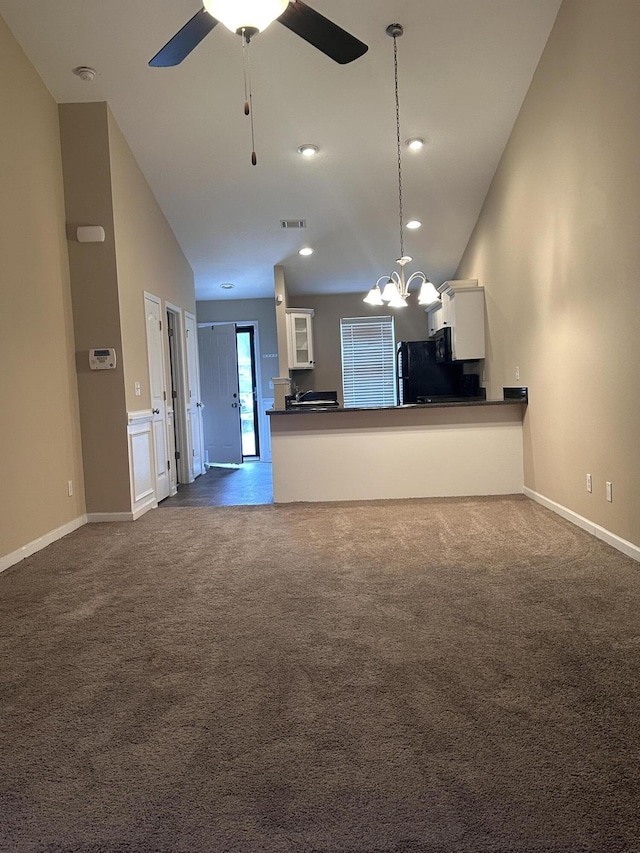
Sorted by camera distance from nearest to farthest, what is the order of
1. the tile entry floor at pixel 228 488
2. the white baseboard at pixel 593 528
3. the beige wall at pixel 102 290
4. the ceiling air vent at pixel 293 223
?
1. the white baseboard at pixel 593 528
2. the beige wall at pixel 102 290
3. the tile entry floor at pixel 228 488
4. the ceiling air vent at pixel 293 223

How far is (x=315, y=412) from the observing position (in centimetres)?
555

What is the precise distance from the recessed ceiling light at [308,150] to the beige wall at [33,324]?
2075 millimetres

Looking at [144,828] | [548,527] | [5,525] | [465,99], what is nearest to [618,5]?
[465,99]

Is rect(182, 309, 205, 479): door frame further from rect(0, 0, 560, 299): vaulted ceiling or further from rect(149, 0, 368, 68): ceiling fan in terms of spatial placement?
rect(149, 0, 368, 68): ceiling fan

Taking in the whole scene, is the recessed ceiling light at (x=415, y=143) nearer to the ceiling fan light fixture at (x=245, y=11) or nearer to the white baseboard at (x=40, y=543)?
the ceiling fan light fixture at (x=245, y=11)

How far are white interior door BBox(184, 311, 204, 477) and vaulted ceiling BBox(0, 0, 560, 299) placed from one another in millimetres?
960

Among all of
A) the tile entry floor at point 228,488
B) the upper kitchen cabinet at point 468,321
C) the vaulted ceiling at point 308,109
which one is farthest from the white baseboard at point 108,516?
the upper kitchen cabinet at point 468,321

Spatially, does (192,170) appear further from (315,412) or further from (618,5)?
(618,5)

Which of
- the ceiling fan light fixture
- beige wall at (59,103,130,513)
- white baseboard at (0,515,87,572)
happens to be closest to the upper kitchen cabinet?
beige wall at (59,103,130,513)

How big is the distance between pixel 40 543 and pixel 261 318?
19.4 feet

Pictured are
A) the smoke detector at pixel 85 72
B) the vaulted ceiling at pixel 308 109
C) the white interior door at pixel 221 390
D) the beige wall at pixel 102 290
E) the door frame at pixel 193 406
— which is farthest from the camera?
the white interior door at pixel 221 390

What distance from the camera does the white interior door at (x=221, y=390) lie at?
29.7 ft

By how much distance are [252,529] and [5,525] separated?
1675 millimetres

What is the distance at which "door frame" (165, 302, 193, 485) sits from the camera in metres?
7.18
